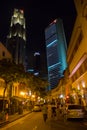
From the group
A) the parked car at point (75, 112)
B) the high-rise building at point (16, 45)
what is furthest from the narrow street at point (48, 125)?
the high-rise building at point (16, 45)

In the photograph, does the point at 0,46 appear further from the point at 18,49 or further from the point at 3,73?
the point at 18,49

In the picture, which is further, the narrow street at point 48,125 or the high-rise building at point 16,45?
the high-rise building at point 16,45

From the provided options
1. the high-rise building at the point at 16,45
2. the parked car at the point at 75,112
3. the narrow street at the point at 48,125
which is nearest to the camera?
the narrow street at the point at 48,125

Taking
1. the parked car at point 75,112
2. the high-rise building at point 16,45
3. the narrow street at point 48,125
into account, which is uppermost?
the high-rise building at point 16,45

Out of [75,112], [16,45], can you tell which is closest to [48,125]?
[75,112]

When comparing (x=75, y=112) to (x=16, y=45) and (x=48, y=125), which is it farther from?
(x=16, y=45)

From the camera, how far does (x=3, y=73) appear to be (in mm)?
25766

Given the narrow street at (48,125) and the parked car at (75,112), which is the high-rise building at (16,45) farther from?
the narrow street at (48,125)

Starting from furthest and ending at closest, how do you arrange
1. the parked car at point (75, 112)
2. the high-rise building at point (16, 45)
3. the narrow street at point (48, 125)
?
the high-rise building at point (16, 45)
the parked car at point (75, 112)
the narrow street at point (48, 125)

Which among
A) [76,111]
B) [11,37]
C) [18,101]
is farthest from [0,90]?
[11,37]

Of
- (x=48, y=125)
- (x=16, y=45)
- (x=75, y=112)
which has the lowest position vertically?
(x=48, y=125)

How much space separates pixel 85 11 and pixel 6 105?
857 inches

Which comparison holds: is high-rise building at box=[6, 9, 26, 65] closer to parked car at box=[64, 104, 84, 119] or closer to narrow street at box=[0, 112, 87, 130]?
parked car at box=[64, 104, 84, 119]

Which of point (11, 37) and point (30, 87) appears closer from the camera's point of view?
point (30, 87)
